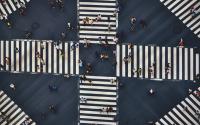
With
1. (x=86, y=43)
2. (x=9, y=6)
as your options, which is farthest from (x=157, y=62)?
(x=9, y=6)

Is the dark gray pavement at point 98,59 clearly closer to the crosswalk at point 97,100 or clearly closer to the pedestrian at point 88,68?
the pedestrian at point 88,68

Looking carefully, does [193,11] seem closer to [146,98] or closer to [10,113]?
[146,98]

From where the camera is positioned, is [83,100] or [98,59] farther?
[83,100]

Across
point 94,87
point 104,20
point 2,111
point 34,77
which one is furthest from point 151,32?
point 2,111

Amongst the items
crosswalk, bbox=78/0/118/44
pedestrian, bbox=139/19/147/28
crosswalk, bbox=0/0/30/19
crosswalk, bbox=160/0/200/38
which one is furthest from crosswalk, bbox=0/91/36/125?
crosswalk, bbox=160/0/200/38

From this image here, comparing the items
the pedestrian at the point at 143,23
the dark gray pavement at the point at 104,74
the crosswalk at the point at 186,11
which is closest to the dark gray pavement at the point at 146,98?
the dark gray pavement at the point at 104,74

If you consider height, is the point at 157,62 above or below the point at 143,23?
below
